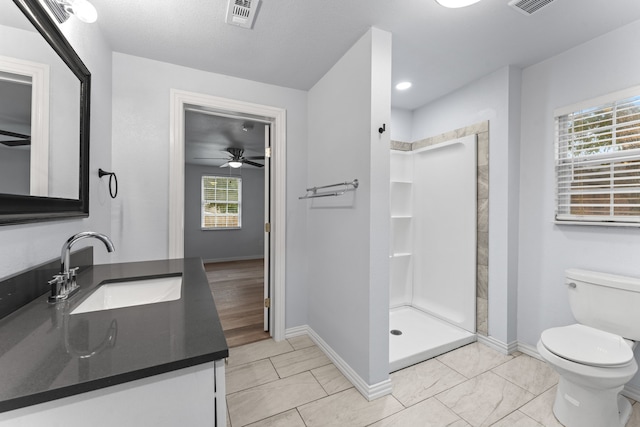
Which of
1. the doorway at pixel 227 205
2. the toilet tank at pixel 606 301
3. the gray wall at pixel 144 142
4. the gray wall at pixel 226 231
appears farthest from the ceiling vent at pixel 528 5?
the gray wall at pixel 226 231

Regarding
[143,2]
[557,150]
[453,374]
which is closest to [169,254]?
[143,2]

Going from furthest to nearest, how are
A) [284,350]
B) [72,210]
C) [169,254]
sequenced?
[284,350] < [169,254] < [72,210]

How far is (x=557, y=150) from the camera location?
210 cm

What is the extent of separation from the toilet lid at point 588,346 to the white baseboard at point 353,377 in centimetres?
101

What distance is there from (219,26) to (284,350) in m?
2.52

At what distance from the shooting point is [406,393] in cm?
182

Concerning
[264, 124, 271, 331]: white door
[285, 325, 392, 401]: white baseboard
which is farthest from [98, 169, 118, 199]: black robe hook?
[285, 325, 392, 401]: white baseboard

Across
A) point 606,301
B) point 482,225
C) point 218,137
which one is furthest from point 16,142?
point 218,137

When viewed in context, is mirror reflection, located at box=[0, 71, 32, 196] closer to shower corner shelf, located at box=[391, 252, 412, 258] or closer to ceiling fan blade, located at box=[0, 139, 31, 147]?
ceiling fan blade, located at box=[0, 139, 31, 147]

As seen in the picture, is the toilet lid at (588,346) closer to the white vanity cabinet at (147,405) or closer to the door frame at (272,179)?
the white vanity cabinet at (147,405)

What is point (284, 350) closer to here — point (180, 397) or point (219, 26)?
point (180, 397)

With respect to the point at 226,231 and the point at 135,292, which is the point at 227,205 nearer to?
the point at 226,231

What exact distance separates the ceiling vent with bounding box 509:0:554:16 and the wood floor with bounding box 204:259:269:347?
310cm

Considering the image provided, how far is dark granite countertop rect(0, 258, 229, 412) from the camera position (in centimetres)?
57
